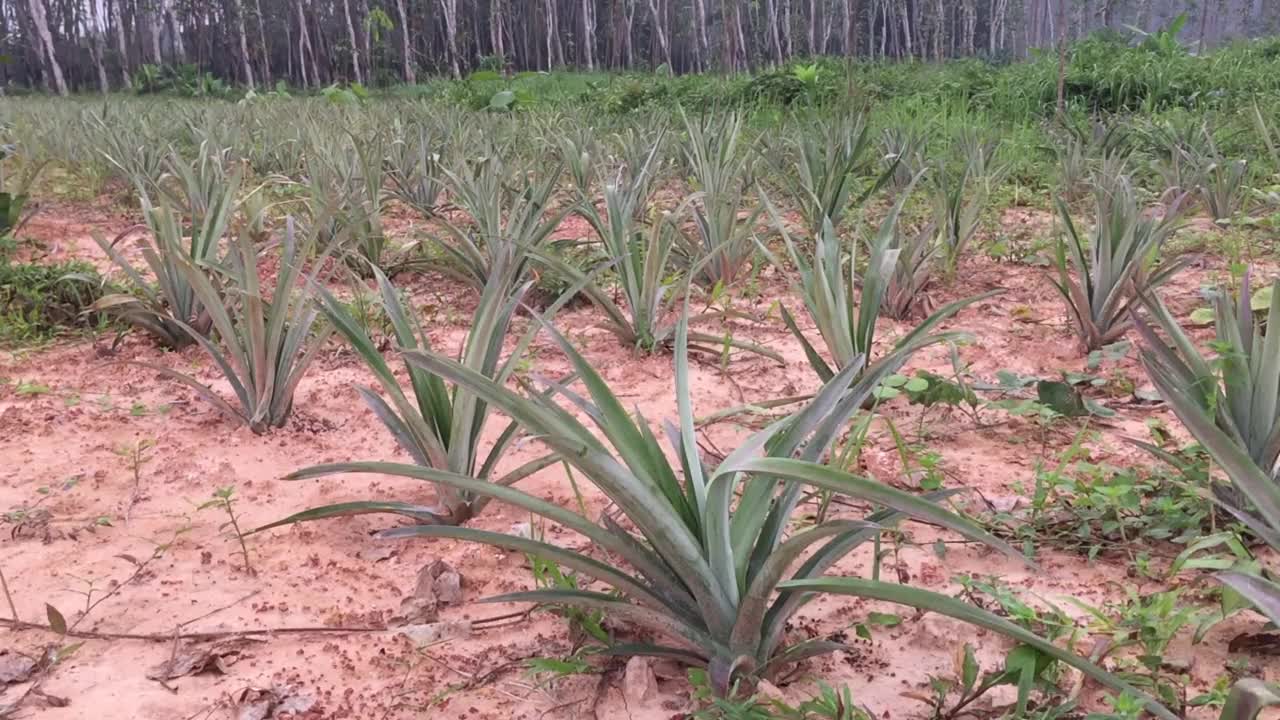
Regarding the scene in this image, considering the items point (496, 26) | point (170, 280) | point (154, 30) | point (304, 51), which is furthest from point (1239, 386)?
point (154, 30)

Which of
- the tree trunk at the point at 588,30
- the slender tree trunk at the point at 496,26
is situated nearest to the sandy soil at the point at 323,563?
the tree trunk at the point at 588,30

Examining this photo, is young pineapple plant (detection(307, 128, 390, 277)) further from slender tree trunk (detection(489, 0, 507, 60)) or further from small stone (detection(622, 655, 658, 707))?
slender tree trunk (detection(489, 0, 507, 60))

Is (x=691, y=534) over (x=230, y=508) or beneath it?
over

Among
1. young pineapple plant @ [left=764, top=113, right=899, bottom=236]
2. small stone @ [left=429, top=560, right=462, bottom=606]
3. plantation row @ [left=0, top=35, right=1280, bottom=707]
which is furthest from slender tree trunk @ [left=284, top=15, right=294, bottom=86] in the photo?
small stone @ [left=429, top=560, right=462, bottom=606]

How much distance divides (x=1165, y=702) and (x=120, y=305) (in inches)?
93.7

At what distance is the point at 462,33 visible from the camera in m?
26.1

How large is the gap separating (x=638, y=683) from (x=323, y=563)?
55 cm

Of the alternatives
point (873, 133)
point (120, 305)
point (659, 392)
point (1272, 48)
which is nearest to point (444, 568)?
point (659, 392)

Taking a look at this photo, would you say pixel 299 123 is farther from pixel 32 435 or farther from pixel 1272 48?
pixel 1272 48

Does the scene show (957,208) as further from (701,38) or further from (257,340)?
(701,38)

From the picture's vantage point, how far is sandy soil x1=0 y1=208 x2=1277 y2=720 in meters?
1.03

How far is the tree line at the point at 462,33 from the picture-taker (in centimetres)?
2447

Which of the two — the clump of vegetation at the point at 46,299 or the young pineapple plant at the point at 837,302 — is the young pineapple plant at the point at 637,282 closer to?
the young pineapple plant at the point at 837,302

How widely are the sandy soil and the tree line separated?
69.7 ft
